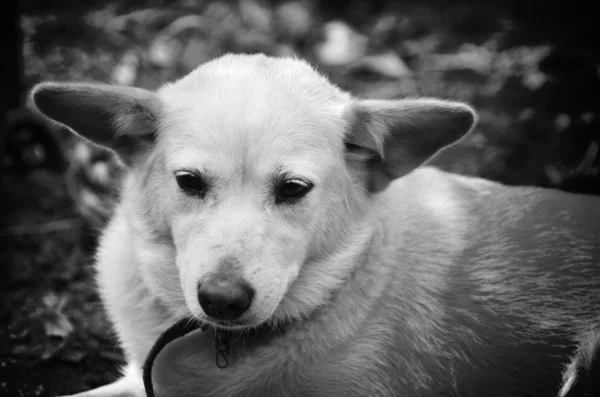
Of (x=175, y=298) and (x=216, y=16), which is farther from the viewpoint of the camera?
(x=216, y=16)

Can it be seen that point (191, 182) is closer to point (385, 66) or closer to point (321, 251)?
point (321, 251)

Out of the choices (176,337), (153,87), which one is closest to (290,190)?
(176,337)

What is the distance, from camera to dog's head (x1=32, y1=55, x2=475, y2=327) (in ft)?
6.82

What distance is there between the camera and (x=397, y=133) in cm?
243

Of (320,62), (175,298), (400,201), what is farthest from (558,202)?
(320,62)

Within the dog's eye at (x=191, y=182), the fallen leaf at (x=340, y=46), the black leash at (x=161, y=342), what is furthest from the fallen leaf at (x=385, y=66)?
the black leash at (x=161, y=342)

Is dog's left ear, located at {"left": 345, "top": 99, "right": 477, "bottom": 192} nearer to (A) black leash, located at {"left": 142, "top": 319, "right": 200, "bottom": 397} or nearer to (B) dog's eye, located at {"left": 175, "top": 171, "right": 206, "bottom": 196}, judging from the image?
(B) dog's eye, located at {"left": 175, "top": 171, "right": 206, "bottom": 196}

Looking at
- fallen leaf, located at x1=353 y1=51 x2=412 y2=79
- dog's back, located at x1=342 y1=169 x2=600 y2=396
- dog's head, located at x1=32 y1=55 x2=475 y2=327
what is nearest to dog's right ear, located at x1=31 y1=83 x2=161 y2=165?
dog's head, located at x1=32 y1=55 x2=475 y2=327

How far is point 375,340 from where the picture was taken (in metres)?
2.36

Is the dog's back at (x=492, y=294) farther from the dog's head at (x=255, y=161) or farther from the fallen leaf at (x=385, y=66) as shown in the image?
the fallen leaf at (x=385, y=66)

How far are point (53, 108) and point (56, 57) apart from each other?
126 inches

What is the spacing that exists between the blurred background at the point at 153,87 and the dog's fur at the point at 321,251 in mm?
964

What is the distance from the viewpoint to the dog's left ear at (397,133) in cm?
233

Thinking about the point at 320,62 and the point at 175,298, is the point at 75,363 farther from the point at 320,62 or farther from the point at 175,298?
the point at 320,62
